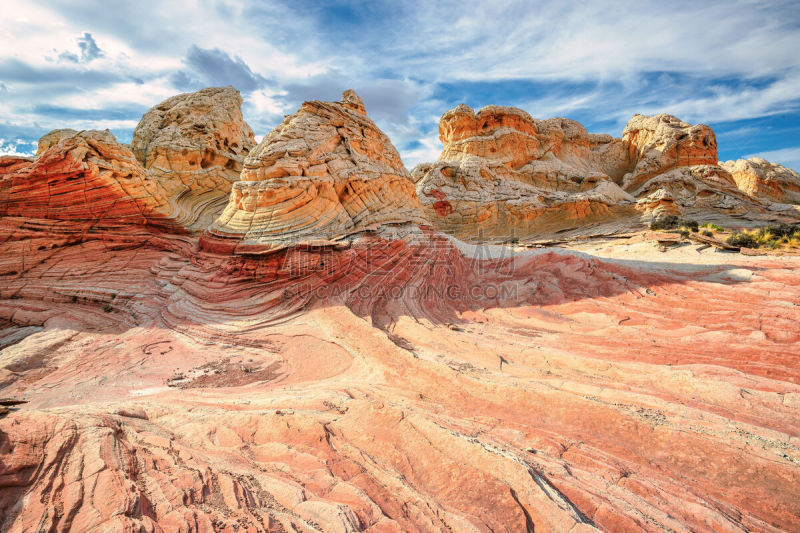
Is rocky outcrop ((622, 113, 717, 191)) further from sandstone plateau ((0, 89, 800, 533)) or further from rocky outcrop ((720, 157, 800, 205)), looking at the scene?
sandstone plateau ((0, 89, 800, 533))

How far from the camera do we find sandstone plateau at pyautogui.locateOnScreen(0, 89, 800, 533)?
2.55m

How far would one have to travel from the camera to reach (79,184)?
9664 millimetres

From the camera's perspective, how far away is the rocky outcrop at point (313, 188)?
9.73 metres

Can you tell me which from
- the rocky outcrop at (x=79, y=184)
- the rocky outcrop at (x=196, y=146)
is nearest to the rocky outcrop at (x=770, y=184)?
the rocky outcrop at (x=196, y=146)

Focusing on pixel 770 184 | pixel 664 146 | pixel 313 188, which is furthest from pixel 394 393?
pixel 770 184

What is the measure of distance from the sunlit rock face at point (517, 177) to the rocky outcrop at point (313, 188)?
11705 mm

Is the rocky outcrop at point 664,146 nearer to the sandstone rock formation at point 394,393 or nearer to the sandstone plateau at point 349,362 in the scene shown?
the sandstone plateau at point 349,362

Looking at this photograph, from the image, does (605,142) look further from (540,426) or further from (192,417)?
(192,417)

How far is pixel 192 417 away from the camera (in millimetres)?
3854

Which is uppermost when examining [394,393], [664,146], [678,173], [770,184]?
[664,146]

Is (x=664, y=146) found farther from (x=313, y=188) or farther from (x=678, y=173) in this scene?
(x=313, y=188)

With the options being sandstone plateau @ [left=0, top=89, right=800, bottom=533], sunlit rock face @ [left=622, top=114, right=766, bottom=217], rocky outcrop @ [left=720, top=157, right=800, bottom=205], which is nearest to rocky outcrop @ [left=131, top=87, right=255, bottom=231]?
sandstone plateau @ [left=0, top=89, right=800, bottom=533]

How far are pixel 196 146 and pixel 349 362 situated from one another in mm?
15588

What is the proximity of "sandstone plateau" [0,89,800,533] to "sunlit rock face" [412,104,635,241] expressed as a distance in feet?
38.5
